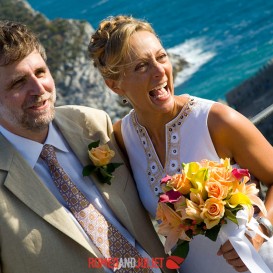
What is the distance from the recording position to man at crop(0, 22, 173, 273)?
3.34 m

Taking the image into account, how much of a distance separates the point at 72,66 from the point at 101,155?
55.3 m

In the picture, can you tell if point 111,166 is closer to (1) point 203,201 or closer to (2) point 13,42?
(1) point 203,201

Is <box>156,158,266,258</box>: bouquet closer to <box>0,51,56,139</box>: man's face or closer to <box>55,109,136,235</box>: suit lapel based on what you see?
<box>55,109,136,235</box>: suit lapel

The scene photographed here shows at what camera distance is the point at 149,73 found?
12.3 ft

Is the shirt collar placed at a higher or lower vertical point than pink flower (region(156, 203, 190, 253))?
higher

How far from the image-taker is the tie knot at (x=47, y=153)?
3607mm

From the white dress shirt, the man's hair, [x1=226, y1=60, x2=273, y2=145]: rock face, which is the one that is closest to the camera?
the man's hair

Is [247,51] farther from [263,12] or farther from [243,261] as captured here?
[243,261]

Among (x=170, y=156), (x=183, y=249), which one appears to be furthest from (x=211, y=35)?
(x=183, y=249)

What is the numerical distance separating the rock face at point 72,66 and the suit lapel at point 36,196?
51.5 m

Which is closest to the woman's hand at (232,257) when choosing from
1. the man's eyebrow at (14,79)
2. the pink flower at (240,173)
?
the pink flower at (240,173)

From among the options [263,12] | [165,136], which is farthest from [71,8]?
[165,136]

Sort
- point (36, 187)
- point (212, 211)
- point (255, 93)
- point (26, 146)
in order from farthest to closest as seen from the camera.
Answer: point (255, 93) → point (26, 146) → point (36, 187) → point (212, 211)

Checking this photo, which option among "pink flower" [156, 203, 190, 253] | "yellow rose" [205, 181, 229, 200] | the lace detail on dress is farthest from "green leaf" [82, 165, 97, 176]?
"yellow rose" [205, 181, 229, 200]
